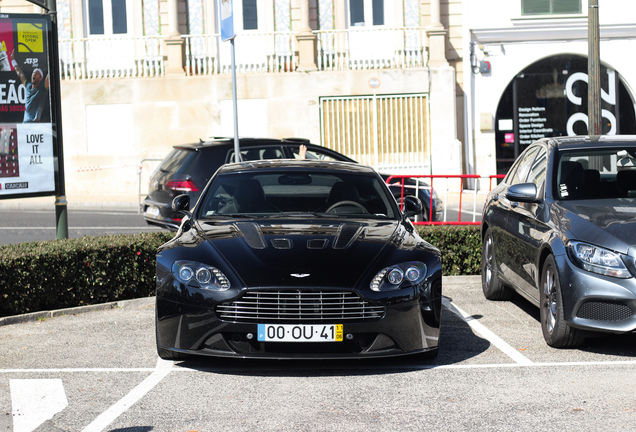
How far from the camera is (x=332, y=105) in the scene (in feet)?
85.6

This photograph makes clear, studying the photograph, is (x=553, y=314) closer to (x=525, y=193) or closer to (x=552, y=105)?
(x=525, y=193)

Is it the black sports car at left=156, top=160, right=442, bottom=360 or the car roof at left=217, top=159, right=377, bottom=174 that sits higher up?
the car roof at left=217, top=159, right=377, bottom=174

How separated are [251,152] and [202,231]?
7.58 metres

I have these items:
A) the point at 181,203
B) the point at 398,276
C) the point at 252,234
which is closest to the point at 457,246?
the point at 181,203

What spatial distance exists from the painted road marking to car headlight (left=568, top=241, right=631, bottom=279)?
11.7 feet

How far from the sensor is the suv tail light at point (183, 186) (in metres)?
13.6

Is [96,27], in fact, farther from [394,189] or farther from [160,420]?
[160,420]

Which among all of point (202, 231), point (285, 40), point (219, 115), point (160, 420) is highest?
point (285, 40)

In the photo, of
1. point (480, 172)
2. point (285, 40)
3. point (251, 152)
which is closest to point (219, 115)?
point (285, 40)

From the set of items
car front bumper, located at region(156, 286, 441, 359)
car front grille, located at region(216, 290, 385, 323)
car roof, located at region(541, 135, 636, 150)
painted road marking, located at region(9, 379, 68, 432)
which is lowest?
painted road marking, located at region(9, 379, 68, 432)

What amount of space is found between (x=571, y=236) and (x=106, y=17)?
22.2m

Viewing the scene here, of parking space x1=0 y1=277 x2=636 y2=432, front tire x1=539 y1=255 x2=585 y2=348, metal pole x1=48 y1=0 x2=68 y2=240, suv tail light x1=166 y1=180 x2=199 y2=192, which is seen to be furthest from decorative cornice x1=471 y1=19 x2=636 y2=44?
front tire x1=539 y1=255 x2=585 y2=348

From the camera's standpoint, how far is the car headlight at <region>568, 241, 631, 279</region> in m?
6.79

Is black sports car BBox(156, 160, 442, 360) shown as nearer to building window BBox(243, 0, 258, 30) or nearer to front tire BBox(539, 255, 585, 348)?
front tire BBox(539, 255, 585, 348)
